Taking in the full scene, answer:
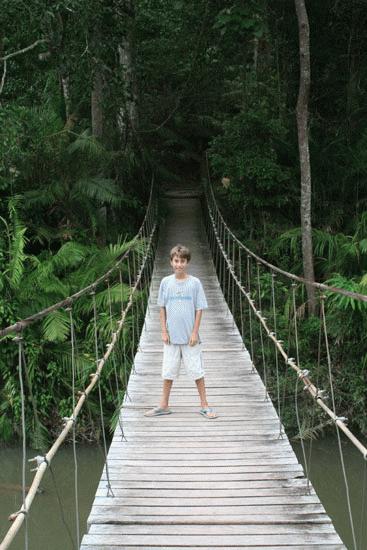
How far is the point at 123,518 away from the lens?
2.25 m

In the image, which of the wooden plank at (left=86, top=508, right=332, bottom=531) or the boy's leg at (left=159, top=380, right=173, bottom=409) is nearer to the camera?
the wooden plank at (left=86, top=508, right=332, bottom=531)

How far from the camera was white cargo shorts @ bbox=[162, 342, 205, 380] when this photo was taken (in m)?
3.21

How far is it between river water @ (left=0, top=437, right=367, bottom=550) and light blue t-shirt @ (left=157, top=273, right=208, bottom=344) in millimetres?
2206


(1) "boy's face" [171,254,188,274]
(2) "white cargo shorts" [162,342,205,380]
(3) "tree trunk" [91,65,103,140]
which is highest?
(3) "tree trunk" [91,65,103,140]

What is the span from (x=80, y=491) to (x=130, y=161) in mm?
4675

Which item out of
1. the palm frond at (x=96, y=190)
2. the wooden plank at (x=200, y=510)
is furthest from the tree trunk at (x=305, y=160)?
the wooden plank at (x=200, y=510)

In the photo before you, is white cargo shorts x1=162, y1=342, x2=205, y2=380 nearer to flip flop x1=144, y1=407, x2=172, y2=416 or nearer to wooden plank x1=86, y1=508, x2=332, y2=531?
flip flop x1=144, y1=407, x2=172, y2=416

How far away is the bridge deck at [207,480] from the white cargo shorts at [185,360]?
0.27 metres

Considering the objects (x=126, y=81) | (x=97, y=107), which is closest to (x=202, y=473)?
(x=97, y=107)

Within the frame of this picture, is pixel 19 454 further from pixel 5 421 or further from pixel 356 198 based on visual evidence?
pixel 356 198

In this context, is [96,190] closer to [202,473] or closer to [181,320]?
[181,320]

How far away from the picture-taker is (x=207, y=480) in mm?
2594

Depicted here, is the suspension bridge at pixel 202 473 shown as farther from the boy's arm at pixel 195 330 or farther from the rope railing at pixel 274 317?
the boy's arm at pixel 195 330

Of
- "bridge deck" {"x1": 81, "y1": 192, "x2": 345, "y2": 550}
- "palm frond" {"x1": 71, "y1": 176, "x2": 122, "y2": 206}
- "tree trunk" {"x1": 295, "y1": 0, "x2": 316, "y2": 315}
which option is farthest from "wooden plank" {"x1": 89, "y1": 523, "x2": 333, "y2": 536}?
"palm frond" {"x1": 71, "y1": 176, "x2": 122, "y2": 206}
